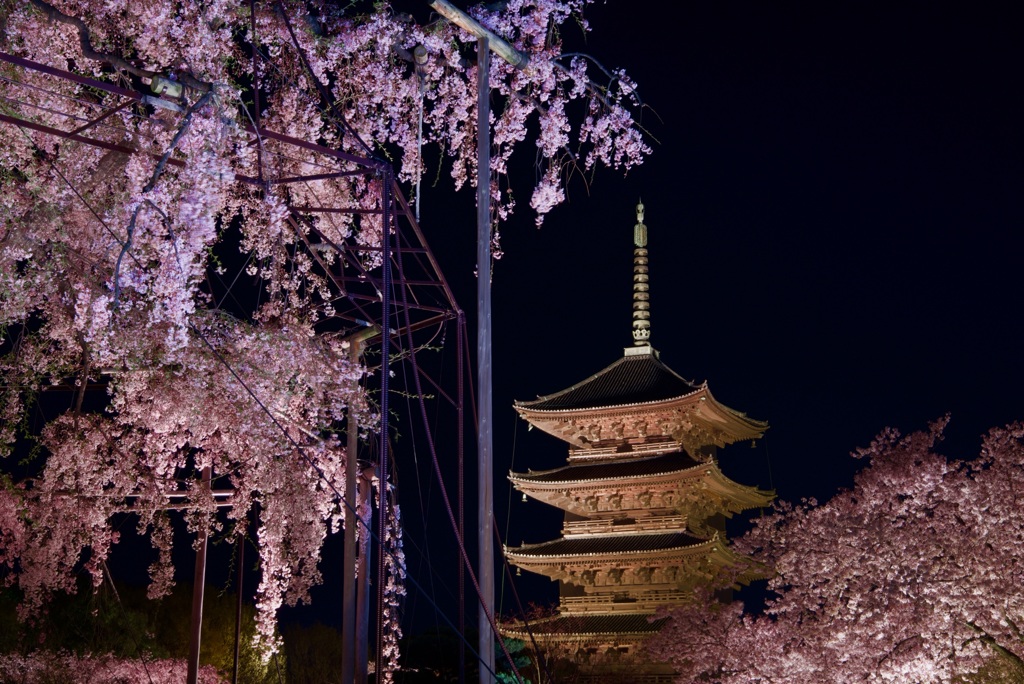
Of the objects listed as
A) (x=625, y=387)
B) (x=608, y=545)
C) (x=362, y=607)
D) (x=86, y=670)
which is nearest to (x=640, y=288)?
(x=625, y=387)

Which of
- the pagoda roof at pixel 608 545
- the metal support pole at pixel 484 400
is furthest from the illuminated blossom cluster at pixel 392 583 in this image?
the pagoda roof at pixel 608 545

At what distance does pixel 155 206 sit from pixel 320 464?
5.13 m

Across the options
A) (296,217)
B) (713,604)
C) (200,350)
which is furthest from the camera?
(713,604)

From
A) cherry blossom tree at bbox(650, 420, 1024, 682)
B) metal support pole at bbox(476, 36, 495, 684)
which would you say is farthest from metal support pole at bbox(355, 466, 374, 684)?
cherry blossom tree at bbox(650, 420, 1024, 682)

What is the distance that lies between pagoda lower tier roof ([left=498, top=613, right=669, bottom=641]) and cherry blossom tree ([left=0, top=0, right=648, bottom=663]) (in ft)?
60.9

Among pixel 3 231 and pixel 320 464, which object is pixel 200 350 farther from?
pixel 320 464

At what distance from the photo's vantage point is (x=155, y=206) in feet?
21.7

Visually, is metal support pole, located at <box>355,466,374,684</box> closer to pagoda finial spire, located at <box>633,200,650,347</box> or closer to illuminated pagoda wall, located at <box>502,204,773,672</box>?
illuminated pagoda wall, located at <box>502,204,773,672</box>

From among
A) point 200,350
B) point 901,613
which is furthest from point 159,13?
point 901,613

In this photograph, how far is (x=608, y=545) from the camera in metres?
30.7

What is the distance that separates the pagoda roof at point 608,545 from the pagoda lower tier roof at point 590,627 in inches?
67.9

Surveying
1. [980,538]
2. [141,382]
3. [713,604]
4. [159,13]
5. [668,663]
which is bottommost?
[668,663]

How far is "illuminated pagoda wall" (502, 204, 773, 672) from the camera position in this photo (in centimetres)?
2955

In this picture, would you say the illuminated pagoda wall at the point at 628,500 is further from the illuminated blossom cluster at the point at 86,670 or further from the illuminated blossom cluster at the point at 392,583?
the illuminated blossom cluster at the point at 392,583
